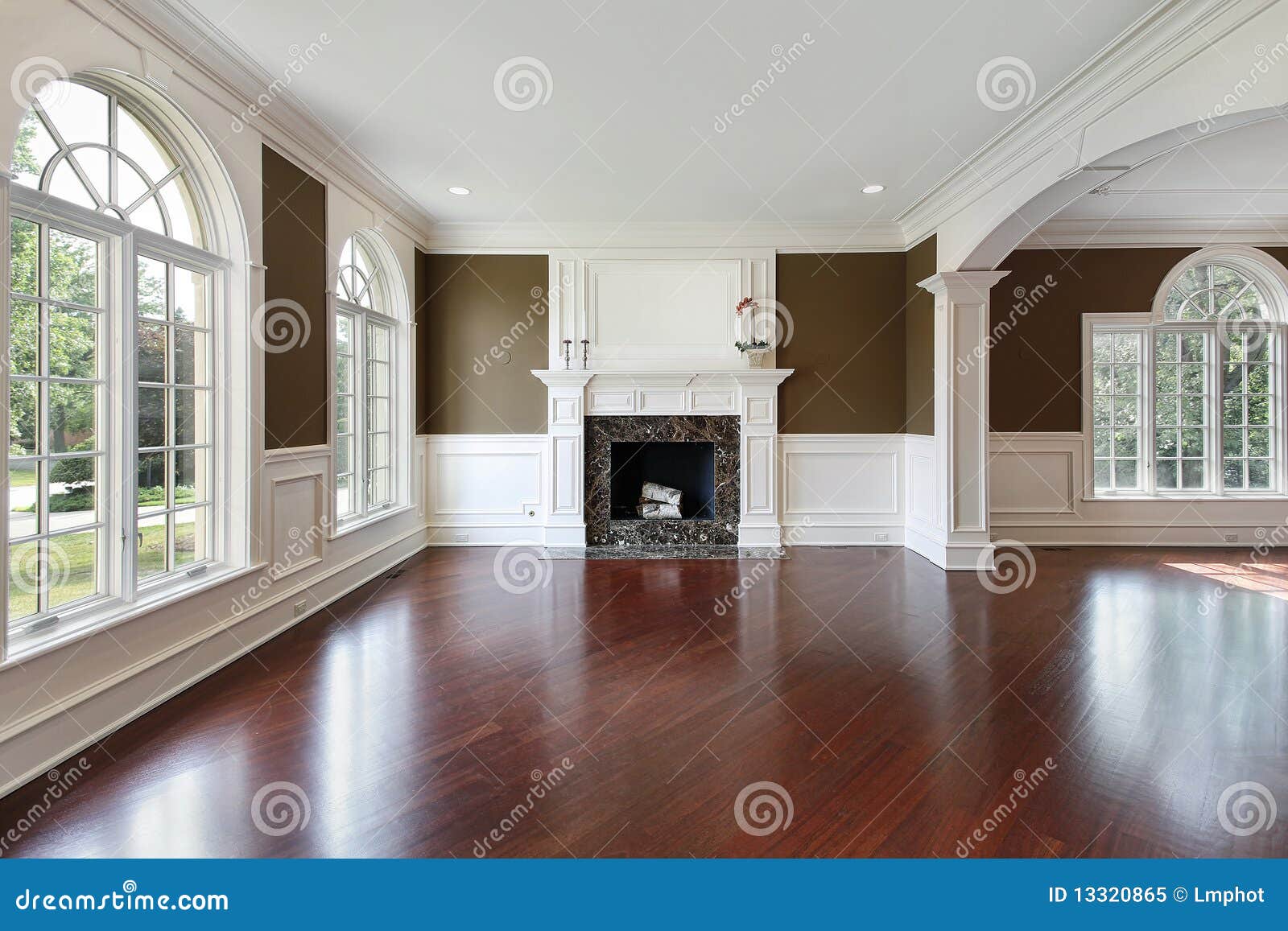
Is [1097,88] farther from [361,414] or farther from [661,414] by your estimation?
[361,414]

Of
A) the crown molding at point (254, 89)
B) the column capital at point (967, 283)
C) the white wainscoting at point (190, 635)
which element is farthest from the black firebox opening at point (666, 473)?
the crown molding at point (254, 89)

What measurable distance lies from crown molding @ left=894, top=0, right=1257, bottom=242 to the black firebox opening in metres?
3.04

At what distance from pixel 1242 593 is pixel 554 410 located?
5293mm

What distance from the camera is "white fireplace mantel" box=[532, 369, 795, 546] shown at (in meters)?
5.78

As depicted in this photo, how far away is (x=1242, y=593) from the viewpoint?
4.23 metres

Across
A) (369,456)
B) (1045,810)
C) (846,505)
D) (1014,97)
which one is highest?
(1014,97)

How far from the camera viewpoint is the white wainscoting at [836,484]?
5.88m

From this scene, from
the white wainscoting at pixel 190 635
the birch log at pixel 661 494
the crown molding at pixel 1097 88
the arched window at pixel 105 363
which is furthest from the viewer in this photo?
the birch log at pixel 661 494

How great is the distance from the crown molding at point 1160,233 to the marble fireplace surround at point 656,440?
11.0 ft

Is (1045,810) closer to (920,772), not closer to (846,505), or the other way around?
(920,772)

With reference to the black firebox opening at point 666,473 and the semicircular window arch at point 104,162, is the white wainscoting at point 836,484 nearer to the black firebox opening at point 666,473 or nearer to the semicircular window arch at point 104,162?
the black firebox opening at point 666,473

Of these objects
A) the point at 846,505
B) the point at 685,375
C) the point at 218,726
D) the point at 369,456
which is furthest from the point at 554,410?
the point at 218,726

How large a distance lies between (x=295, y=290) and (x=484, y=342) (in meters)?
2.26

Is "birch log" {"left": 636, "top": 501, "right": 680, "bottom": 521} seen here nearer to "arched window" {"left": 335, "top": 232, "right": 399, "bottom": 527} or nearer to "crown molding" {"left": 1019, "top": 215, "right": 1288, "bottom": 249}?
Result: "arched window" {"left": 335, "top": 232, "right": 399, "bottom": 527}
